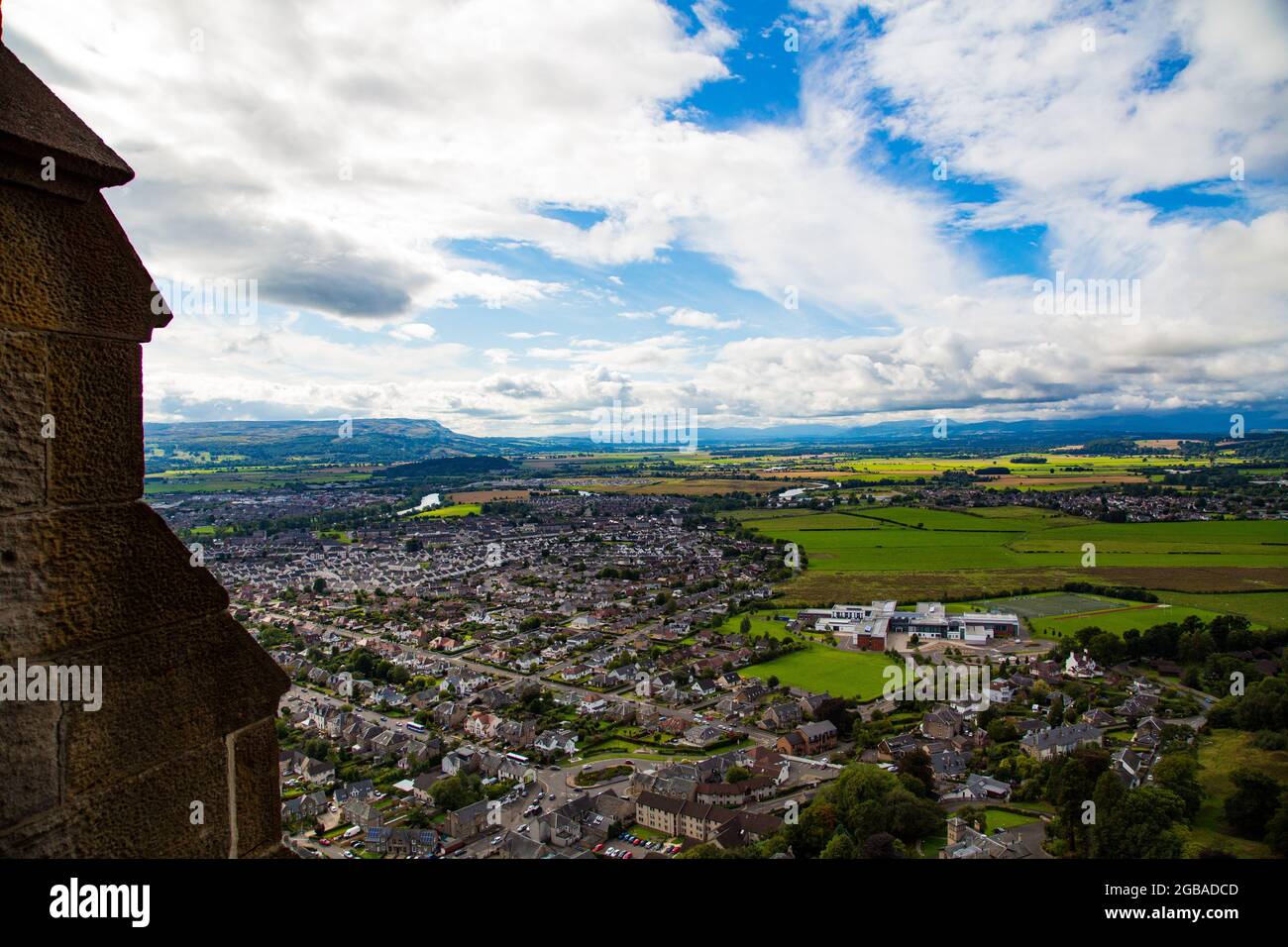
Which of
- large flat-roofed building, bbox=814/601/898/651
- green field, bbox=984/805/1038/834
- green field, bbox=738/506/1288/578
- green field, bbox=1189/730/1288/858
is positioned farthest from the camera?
green field, bbox=738/506/1288/578

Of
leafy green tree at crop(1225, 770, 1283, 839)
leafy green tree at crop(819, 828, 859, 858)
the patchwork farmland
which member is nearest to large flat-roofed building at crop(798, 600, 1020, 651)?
the patchwork farmland

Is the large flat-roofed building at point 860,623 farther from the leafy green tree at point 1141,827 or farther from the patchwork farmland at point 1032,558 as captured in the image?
the leafy green tree at point 1141,827

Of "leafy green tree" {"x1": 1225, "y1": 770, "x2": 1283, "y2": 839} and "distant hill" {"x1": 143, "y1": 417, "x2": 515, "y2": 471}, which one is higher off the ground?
"distant hill" {"x1": 143, "y1": 417, "x2": 515, "y2": 471}

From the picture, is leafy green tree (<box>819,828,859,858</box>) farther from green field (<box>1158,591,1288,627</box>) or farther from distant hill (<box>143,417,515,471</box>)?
distant hill (<box>143,417,515,471</box>)

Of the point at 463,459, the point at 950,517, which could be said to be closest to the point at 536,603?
the point at 950,517

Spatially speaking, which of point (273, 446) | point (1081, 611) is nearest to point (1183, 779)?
point (1081, 611)

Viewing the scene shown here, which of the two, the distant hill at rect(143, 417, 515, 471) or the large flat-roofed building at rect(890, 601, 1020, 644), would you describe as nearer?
the large flat-roofed building at rect(890, 601, 1020, 644)
